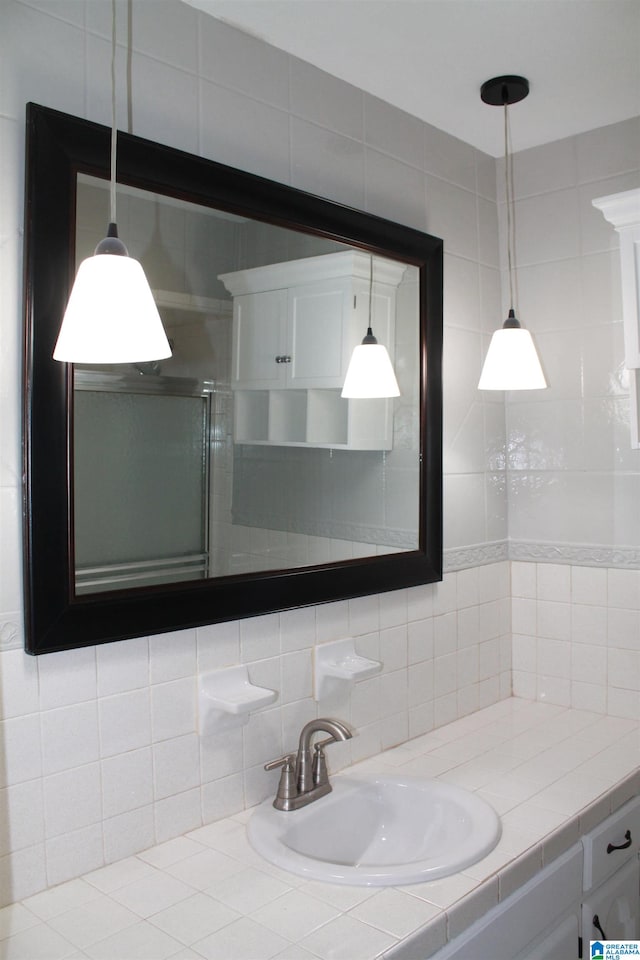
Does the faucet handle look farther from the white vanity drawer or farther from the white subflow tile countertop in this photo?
the white vanity drawer

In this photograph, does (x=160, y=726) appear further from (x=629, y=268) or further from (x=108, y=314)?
(x=629, y=268)

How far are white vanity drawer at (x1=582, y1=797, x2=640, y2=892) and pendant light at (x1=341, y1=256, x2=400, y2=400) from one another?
3.62 feet

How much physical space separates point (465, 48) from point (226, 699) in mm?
1511

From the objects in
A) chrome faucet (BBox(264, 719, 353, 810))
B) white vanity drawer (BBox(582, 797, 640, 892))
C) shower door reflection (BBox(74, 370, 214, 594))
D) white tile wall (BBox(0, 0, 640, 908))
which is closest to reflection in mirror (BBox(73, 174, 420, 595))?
shower door reflection (BBox(74, 370, 214, 594))

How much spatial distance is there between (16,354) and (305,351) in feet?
2.21

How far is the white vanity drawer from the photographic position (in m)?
1.68

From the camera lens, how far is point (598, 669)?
2264 millimetres

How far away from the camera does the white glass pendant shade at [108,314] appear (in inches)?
41.5

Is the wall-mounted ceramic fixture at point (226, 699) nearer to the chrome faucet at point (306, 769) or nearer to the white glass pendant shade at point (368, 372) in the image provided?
the chrome faucet at point (306, 769)

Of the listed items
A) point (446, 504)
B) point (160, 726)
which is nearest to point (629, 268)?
point (446, 504)

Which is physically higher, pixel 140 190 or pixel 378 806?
pixel 140 190

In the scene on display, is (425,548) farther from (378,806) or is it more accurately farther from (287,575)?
(378,806)

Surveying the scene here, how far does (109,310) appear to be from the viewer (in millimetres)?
1059

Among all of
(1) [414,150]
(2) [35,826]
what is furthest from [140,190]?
(2) [35,826]
